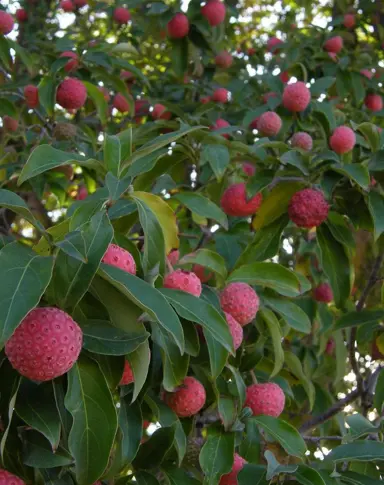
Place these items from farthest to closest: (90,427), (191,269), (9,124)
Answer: (9,124) < (191,269) < (90,427)

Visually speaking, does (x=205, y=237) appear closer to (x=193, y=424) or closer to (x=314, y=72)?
(x=193, y=424)

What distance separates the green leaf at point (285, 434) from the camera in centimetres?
143

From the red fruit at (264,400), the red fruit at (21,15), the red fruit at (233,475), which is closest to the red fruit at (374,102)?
the red fruit at (21,15)

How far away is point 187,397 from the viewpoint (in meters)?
1.47

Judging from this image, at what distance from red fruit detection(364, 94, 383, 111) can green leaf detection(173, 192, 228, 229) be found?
1898 mm

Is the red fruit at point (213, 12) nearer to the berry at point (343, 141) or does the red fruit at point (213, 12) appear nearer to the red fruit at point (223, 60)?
the red fruit at point (223, 60)

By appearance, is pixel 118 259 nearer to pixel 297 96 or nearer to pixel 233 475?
pixel 233 475

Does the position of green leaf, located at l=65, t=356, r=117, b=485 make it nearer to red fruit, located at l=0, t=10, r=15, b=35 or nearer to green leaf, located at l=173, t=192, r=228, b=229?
green leaf, located at l=173, t=192, r=228, b=229

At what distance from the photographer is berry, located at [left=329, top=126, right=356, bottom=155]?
198 cm

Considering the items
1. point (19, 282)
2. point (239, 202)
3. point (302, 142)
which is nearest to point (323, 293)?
point (302, 142)

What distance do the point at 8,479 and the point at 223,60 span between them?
9.51ft

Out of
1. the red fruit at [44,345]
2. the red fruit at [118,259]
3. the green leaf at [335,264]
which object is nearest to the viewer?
the red fruit at [44,345]

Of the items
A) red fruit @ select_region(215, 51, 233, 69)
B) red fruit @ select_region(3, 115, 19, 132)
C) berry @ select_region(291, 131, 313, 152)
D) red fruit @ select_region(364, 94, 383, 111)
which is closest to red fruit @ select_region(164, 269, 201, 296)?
berry @ select_region(291, 131, 313, 152)

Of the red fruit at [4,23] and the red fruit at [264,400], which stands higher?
the red fruit at [4,23]
